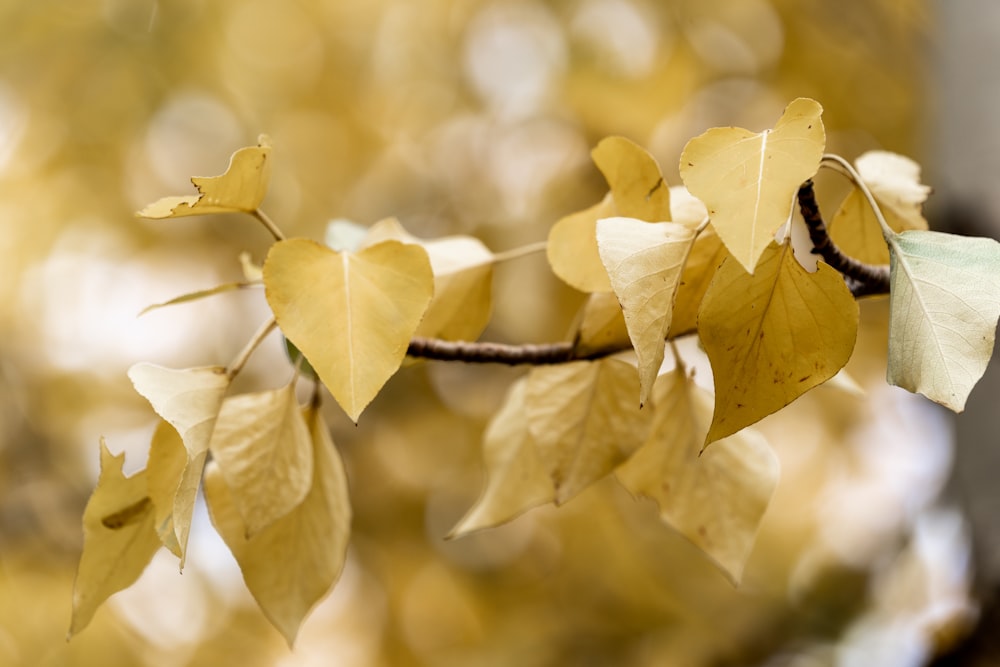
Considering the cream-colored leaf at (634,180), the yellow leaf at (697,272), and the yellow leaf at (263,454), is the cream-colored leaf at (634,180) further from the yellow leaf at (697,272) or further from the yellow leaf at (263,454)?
the yellow leaf at (263,454)

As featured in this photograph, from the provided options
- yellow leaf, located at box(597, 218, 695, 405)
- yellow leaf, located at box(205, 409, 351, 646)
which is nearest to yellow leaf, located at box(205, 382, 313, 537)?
yellow leaf, located at box(205, 409, 351, 646)

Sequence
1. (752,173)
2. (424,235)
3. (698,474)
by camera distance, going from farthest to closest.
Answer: (424,235) < (698,474) < (752,173)

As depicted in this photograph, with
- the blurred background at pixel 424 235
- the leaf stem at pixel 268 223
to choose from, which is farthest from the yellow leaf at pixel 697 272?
the blurred background at pixel 424 235

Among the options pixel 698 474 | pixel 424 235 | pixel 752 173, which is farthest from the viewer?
pixel 424 235

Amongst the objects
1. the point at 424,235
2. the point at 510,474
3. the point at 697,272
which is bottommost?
the point at 424,235

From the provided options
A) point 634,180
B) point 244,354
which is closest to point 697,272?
point 634,180

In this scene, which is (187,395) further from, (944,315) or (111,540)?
(944,315)

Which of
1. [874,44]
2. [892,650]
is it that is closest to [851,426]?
[892,650]
